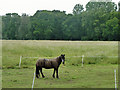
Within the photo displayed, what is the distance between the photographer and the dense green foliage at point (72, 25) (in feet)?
263

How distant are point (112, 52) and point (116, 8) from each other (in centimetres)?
6042

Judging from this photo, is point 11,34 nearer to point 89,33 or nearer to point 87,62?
point 89,33

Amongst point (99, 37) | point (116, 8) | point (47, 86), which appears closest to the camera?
point (47, 86)

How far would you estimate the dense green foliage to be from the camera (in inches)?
3155

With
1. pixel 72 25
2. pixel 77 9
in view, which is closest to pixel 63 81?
pixel 72 25

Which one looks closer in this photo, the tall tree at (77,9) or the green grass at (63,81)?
the green grass at (63,81)

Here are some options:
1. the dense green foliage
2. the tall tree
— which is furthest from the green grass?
the tall tree

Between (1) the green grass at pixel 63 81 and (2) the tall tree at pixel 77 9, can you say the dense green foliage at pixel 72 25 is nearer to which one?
(2) the tall tree at pixel 77 9

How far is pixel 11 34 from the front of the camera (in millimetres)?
110188

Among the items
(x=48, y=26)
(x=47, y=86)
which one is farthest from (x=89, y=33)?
(x=47, y=86)

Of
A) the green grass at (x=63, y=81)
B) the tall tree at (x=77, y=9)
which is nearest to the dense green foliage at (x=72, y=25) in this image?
the tall tree at (x=77, y=9)

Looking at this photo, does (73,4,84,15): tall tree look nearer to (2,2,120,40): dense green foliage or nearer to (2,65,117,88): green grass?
(2,2,120,40): dense green foliage

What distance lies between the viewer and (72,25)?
9856cm

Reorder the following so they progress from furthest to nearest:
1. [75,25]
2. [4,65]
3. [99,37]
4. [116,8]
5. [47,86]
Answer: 1. [75,25]
2. [116,8]
3. [99,37]
4. [4,65]
5. [47,86]
